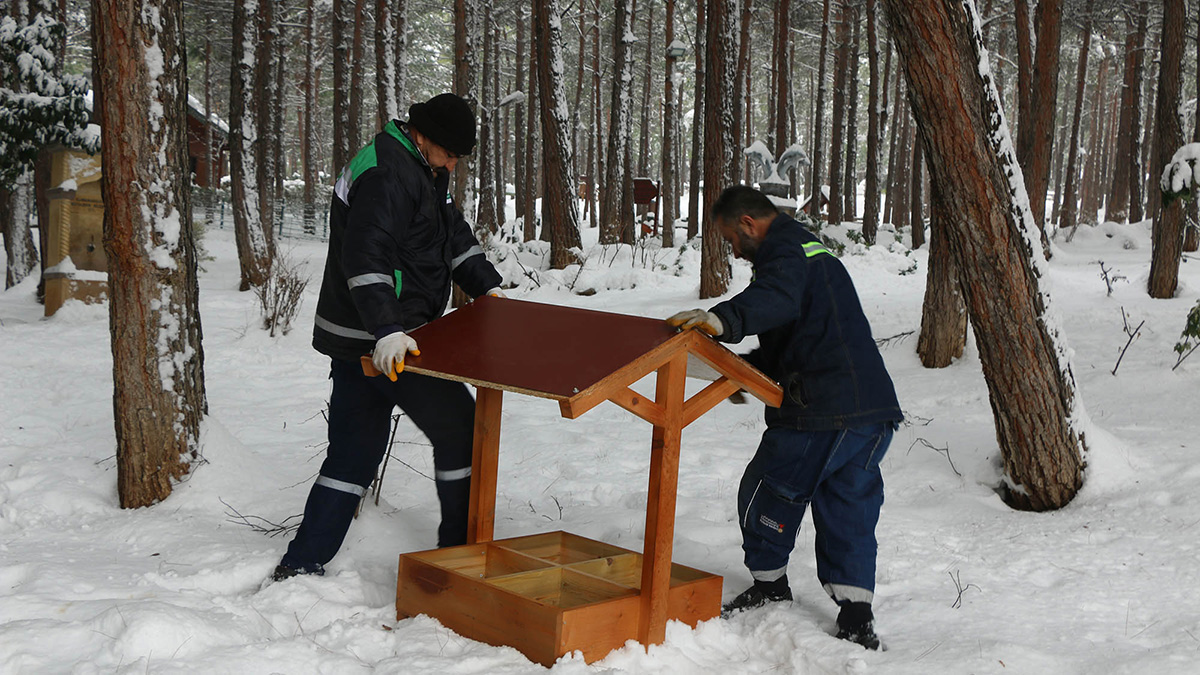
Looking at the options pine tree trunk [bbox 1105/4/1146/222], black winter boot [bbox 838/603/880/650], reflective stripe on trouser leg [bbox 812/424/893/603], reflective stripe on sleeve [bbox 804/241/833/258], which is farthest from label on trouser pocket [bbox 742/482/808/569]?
pine tree trunk [bbox 1105/4/1146/222]

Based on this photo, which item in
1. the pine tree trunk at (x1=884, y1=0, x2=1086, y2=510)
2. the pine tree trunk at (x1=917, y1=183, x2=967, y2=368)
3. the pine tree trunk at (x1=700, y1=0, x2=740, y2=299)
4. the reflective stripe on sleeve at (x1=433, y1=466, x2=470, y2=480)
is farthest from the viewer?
the pine tree trunk at (x1=700, y1=0, x2=740, y2=299)

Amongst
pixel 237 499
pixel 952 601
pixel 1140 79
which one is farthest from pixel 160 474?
pixel 1140 79

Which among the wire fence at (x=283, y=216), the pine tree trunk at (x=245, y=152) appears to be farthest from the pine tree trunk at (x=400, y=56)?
the wire fence at (x=283, y=216)

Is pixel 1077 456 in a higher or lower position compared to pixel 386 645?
higher

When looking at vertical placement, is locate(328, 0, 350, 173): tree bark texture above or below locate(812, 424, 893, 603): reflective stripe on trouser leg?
above

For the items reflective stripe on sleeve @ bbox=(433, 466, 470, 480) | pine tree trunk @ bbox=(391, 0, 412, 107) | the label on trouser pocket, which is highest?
pine tree trunk @ bbox=(391, 0, 412, 107)

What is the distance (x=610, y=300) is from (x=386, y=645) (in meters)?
8.64

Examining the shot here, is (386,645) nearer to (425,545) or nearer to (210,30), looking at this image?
(425,545)

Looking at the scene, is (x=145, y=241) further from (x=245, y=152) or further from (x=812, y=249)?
(x=245, y=152)

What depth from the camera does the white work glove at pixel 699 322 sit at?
3086mm

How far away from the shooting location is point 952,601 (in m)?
3.56

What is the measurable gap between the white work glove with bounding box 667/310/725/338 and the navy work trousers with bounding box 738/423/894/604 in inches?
21.9

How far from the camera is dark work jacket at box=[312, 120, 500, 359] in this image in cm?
332

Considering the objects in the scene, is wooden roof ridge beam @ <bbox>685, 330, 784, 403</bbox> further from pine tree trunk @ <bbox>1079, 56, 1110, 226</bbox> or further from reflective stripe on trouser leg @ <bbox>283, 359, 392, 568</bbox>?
pine tree trunk @ <bbox>1079, 56, 1110, 226</bbox>
